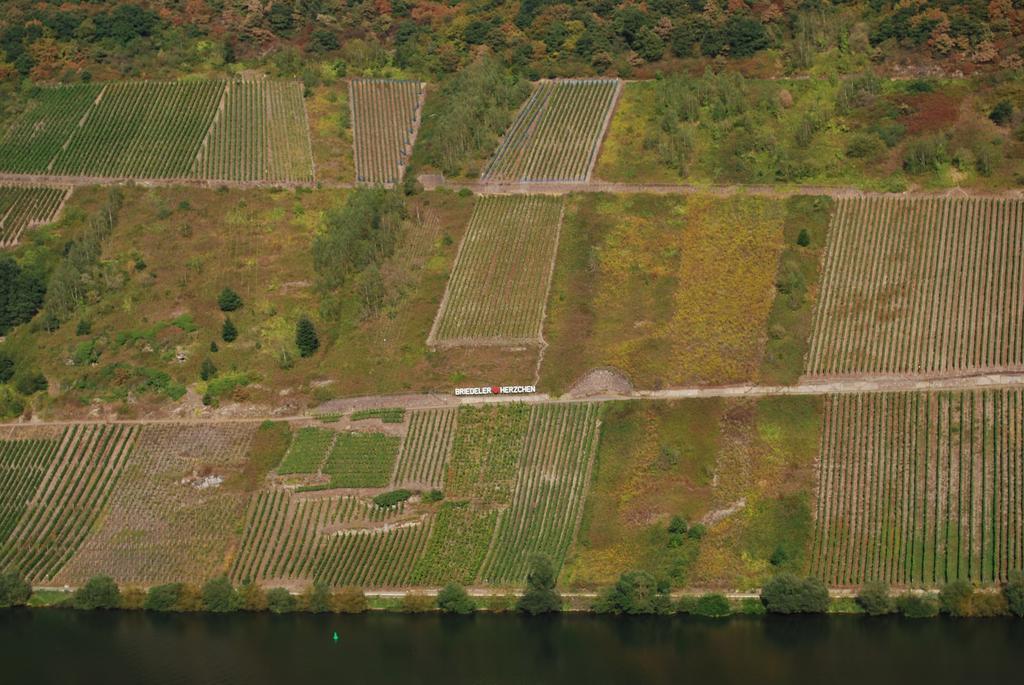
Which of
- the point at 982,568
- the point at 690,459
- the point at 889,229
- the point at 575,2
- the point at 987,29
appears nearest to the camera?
the point at 982,568

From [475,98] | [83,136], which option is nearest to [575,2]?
[475,98]

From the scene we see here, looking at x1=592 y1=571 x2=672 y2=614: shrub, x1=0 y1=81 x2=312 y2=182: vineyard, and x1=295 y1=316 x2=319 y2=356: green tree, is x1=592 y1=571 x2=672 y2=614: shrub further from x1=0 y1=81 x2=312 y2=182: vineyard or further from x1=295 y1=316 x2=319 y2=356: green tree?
x1=0 y1=81 x2=312 y2=182: vineyard

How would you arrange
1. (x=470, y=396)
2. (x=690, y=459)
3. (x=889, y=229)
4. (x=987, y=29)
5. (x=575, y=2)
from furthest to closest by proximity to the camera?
(x=575, y=2) → (x=987, y=29) → (x=889, y=229) → (x=470, y=396) → (x=690, y=459)

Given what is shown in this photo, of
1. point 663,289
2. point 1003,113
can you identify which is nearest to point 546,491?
point 663,289

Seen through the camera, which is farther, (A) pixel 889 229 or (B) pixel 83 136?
(B) pixel 83 136

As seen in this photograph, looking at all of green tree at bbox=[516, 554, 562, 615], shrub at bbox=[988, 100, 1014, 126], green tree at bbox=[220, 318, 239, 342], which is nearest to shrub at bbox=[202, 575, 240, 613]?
green tree at bbox=[516, 554, 562, 615]

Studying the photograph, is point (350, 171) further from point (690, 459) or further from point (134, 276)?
point (690, 459)
